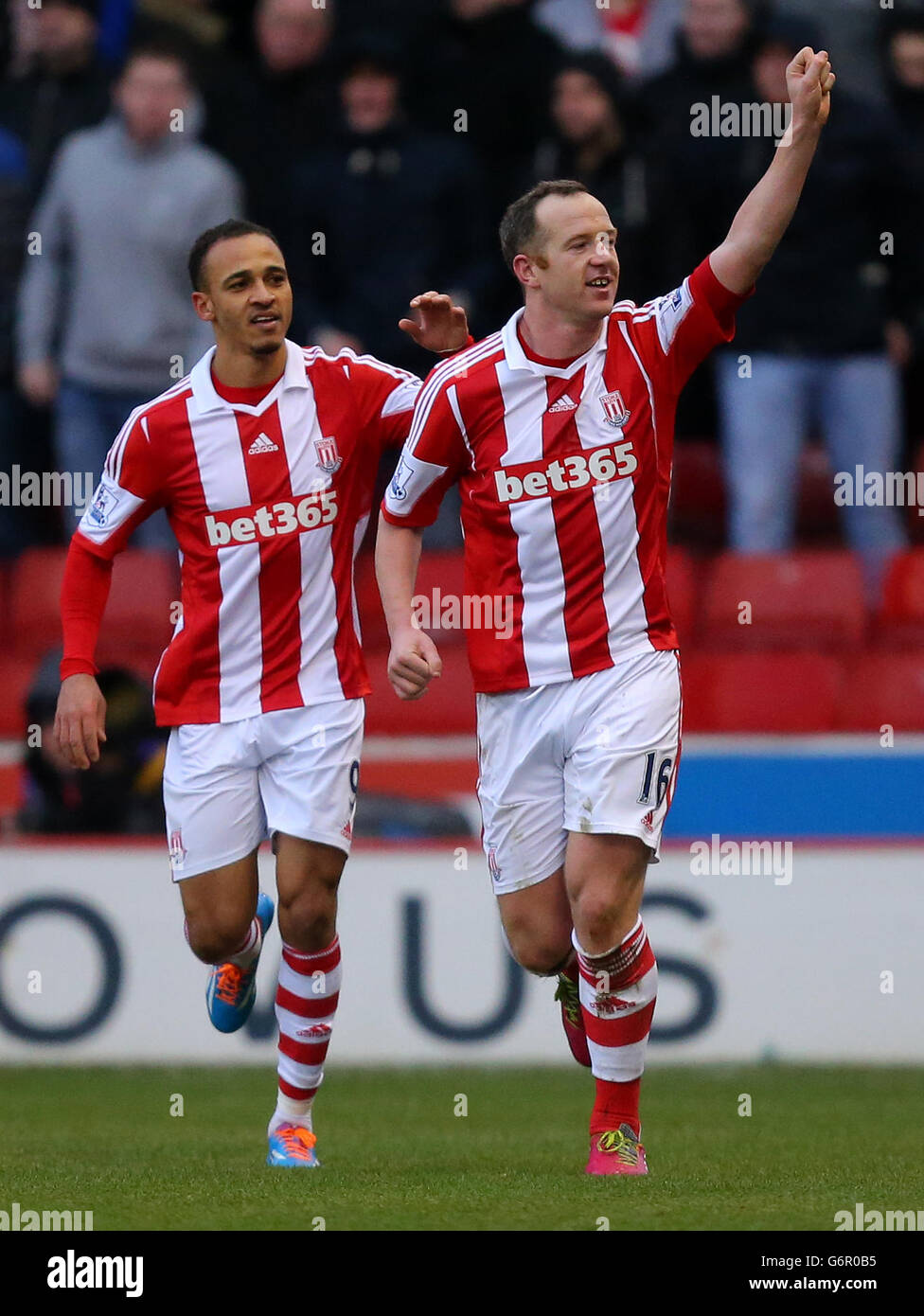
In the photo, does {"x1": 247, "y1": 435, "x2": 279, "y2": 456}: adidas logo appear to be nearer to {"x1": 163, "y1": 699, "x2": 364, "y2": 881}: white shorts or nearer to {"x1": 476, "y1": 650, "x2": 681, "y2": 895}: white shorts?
{"x1": 163, "y1": 699, "x2": 364, "y2": 881}: white shorts

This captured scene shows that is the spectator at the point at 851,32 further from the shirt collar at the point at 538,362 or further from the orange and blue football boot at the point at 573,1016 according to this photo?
the orange and blue football boot at the point at 573,1016

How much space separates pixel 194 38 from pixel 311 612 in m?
6.28

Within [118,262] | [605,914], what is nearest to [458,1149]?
[605,914]

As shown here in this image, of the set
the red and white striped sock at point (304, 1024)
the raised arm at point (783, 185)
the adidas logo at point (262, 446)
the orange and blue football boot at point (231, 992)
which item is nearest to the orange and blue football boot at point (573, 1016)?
the red and white striped sock at point (304, 1024)

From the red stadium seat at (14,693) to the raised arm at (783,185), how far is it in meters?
5.42

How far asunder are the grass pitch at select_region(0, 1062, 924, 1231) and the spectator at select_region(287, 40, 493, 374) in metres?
3.87

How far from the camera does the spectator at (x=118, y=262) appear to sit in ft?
34.8

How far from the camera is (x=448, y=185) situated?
34.8 feet

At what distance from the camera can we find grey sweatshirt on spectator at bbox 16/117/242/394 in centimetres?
1064

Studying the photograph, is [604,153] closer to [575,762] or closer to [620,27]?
[620,27]

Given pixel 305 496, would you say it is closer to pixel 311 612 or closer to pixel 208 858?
pixel 311 612

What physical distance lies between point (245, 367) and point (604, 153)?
4.62m

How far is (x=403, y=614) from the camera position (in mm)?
5754
